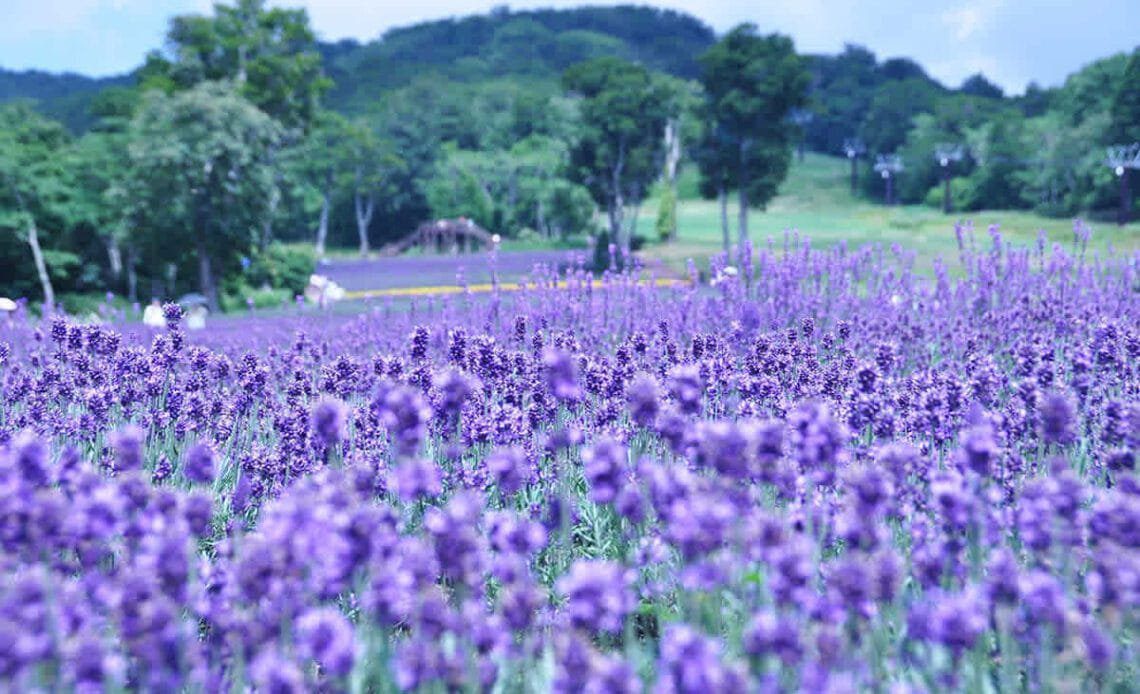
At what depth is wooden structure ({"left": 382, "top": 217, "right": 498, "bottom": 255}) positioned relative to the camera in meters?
61.1

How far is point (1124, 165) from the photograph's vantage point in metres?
49.3

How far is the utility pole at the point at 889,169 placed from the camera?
8544cm

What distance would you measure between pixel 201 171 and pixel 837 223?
4503 cm

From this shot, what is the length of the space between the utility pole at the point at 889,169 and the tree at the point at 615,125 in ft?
167

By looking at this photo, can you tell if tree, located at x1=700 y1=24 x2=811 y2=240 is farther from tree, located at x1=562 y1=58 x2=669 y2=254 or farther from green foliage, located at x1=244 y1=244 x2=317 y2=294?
green foliage, located at x1=244 y1=244 x2=317 y2=294

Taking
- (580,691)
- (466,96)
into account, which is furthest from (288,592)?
(466,96)

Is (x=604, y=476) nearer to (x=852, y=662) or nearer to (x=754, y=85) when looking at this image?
(x=852, y=662)

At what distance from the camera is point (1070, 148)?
2272 inches

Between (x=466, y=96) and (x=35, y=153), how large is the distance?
5312cm

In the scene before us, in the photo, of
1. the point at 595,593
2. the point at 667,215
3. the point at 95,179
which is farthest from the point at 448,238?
the point at 595,593

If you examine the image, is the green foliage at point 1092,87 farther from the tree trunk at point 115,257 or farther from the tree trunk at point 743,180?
the tree trunk at point 115,257

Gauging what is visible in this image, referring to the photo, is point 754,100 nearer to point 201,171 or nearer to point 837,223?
point 201,171

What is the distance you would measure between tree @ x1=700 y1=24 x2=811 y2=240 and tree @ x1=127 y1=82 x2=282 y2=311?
15500 millimetres

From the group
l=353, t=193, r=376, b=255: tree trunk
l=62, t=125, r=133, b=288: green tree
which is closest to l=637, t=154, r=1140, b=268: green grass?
l=353, t=193, r=376, b=255: tree trunk
